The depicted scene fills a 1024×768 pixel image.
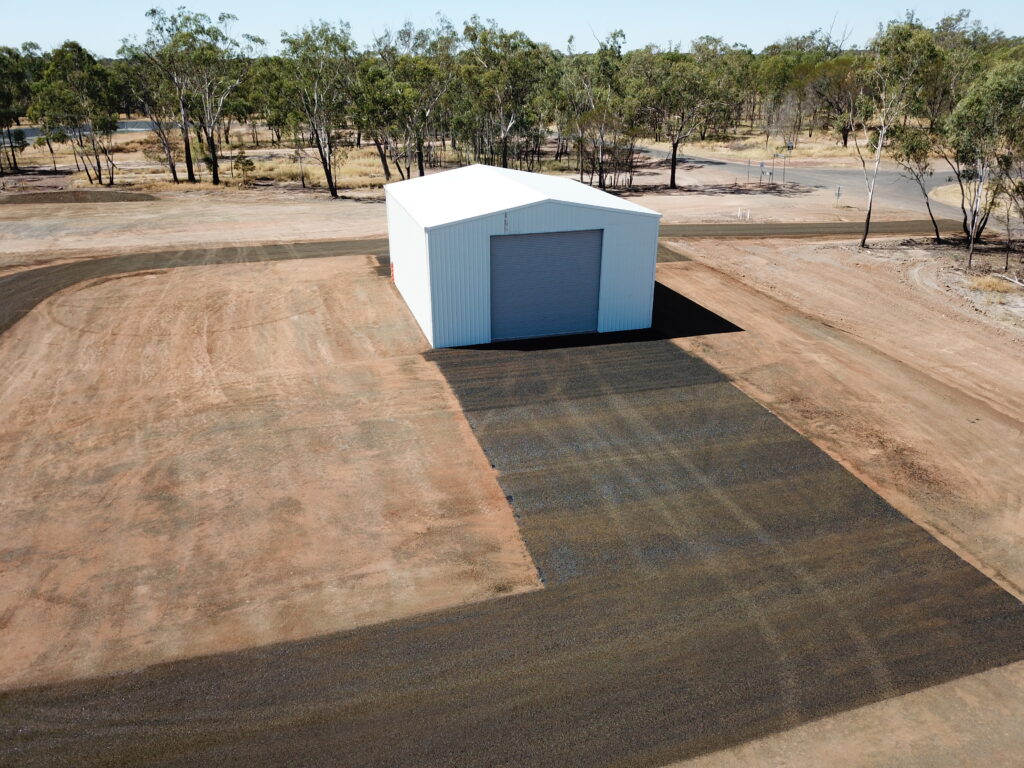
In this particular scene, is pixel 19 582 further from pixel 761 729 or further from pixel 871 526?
pixel 871 526

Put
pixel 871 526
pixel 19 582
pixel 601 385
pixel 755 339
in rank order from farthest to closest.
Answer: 1. pixel 755 339
2. pixel 601 385
3. pixel 871 526
4. pixel 19 582

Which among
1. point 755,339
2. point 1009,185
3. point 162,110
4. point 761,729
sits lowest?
point 761,729

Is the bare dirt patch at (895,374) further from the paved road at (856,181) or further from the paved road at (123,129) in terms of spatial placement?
the paved road at (123,129)

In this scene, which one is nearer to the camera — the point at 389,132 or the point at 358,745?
the point at 358,745

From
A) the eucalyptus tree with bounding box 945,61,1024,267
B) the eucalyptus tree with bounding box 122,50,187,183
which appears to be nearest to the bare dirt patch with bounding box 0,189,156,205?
→ the eucalyptus tree with bounding box 122,50,187,183

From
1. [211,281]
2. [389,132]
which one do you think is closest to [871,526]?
[211,281]

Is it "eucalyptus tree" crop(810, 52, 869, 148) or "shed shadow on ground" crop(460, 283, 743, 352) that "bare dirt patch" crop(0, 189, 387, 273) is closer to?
"shed shadow on ground" crop(460, 283, 743, 352)
